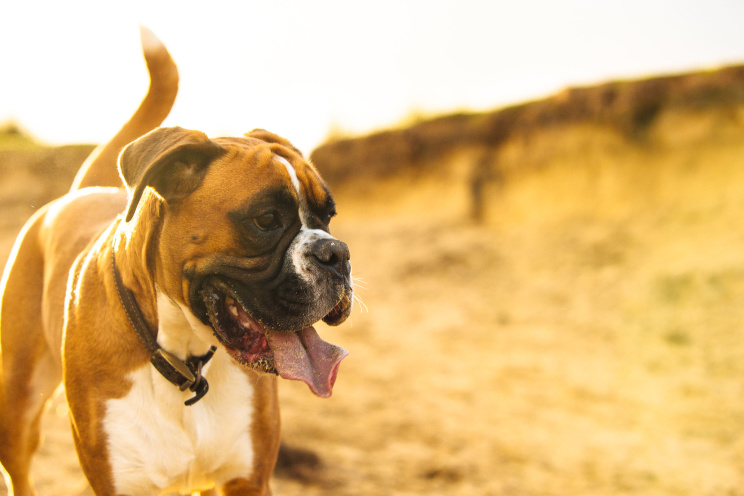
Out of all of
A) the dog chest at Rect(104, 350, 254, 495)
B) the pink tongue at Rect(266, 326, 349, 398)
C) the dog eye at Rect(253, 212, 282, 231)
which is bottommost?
the dog chest at Rect(104, 350, 254, 495)

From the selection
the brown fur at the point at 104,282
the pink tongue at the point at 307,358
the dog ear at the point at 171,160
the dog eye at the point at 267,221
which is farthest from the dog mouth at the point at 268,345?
the dog ear at the point at 171,160

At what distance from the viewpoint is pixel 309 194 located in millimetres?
2324

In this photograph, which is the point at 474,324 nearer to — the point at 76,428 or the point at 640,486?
the point at 640,486

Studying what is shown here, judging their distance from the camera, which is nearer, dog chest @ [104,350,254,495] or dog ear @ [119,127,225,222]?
dog ear @ [119,127,225,222]

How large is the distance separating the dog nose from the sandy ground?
1665 mm

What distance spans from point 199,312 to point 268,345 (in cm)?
26

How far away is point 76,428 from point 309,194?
1213 mm

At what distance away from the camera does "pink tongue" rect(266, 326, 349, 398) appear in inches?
87.6

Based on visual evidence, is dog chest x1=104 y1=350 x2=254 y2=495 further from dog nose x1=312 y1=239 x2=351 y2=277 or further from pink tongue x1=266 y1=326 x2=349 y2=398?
dog nose x1=312 y1=239 x2=351 y2=277

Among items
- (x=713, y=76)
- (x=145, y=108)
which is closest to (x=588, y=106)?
Result: (x=713, y=76)

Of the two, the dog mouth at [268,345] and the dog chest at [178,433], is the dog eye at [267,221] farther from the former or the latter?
the dog chest at [178,433]

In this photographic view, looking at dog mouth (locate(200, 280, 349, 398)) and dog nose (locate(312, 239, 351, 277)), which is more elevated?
dog nose (locate(312, 239, 351, 277))

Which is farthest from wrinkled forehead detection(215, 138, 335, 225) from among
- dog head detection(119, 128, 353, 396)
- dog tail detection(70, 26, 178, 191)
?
dog tail detection(70, 26, 178, 191)

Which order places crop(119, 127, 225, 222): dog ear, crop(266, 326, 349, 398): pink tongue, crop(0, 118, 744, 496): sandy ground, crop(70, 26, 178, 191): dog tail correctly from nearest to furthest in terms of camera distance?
1. crop(119, 127, 225, 222): dog ear
2. crop(266, 326, 349, 398): pink tongue
3. crop(70, 26, 178, 191): dog tail
4. crop(0, 118, 744, 496): sandy ground
